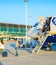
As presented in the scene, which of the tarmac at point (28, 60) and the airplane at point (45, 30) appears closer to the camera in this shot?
the tarmac at point (28, 60)

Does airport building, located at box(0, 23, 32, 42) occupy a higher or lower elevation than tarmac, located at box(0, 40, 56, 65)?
lower

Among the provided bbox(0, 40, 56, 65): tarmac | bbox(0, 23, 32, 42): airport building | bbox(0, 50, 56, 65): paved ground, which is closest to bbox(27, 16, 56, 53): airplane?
bbox(0, 40, 56, 65): tarmac

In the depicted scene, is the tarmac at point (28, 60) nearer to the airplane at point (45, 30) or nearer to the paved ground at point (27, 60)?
the paved ground at point (27, 60)

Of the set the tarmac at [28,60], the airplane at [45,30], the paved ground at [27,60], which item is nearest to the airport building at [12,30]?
the airplane at [45,30]

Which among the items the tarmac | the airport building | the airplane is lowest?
the airport building

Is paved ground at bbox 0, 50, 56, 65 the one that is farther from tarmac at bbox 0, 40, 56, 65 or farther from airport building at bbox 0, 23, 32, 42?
airport building at bbox 0, 23, 32, 42

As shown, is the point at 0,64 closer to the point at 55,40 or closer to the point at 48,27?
the point at 48,27

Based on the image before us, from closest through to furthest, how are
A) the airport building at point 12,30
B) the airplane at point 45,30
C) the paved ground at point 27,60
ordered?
the paved ground at point 27,60, the airplane at point 45,30, the airport building at point 12,30

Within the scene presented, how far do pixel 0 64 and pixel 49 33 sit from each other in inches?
499

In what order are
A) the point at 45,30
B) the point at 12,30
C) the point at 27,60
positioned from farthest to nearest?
the point at 12,30 → the point at 45,30 → the point at 27,60

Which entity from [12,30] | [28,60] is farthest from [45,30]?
[12,30]

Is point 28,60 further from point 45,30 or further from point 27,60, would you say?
point 45,30

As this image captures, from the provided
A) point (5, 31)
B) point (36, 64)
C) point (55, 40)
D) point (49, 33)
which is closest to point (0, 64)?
point (36, 64)

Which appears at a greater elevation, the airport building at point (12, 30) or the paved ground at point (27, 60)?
the paved ground at point (27, 60)
